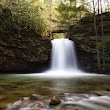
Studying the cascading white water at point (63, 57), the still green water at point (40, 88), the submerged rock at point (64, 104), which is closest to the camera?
the submerged rock at point (64, 104)

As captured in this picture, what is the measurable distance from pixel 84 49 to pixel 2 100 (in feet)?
47.1

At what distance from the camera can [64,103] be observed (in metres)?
5.16

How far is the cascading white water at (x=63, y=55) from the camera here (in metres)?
19.2

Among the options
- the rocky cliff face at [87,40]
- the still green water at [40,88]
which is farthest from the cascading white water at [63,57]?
the still green water at [40,88]

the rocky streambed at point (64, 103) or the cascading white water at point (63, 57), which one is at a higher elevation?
the cascading white water at point (63, 57)

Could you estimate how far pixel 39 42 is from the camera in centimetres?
1845

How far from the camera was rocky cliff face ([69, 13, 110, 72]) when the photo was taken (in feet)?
62.2

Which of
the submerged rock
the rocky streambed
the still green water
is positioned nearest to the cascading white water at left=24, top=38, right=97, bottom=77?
the still green water

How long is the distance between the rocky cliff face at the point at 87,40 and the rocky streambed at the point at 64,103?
41.9 ft

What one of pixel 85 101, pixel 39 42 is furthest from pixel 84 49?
pixel 85 101

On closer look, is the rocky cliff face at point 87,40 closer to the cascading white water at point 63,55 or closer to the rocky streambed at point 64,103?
the cascading white water at point 63,55

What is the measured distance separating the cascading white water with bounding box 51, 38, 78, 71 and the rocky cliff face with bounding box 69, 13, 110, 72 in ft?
2.14

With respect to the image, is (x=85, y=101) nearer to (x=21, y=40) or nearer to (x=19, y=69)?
(x=21, y=40)

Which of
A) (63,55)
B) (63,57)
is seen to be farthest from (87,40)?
(63,57)
